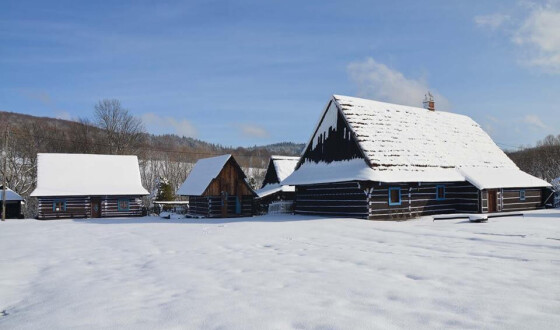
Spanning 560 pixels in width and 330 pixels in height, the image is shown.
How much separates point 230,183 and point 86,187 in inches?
517

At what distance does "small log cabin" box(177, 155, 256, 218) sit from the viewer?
109 ft

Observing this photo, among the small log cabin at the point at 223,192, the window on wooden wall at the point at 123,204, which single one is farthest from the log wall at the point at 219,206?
the window on wooden wall at the point at 123,204

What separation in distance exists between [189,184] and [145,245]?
22444mm

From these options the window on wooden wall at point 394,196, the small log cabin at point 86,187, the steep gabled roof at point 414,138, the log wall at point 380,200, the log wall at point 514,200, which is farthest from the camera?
the small log cabin at point 86,187

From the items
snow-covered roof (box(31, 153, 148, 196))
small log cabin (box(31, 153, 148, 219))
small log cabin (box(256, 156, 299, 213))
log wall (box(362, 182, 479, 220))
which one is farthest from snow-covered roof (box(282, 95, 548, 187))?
snow-covered roof (box(31, 153, 148, 196))

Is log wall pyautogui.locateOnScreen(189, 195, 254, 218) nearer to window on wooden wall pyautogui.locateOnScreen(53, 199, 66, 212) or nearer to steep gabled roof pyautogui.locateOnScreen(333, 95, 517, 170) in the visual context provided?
window on wooden wall pyautogui.locateOnScreen(53, 199, 66, 212)

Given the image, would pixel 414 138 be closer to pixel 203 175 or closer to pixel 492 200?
pixel 492 200

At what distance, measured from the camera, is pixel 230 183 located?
33969 mm

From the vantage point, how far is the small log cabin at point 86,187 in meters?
35.9

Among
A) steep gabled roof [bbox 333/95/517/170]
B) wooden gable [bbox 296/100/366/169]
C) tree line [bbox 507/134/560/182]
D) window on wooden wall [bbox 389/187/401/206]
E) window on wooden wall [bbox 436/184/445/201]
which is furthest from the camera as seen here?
tree line [bbox 507/134/560/182]

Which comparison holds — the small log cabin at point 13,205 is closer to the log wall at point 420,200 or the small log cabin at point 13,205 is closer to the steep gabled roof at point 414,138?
the steep gabled roof at point 414,138

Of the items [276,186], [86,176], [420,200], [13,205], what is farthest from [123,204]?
[420,200]

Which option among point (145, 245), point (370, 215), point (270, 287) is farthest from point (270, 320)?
point (370, 215)

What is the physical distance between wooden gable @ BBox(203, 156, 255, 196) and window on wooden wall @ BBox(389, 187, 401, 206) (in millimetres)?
12850
